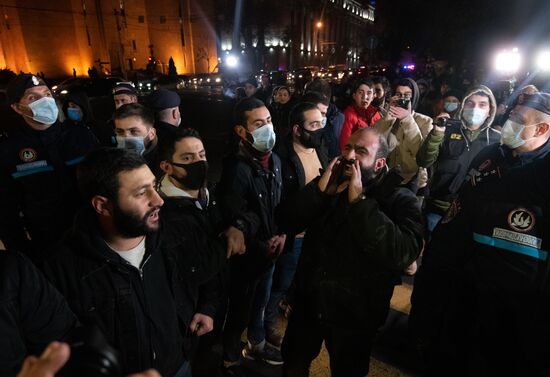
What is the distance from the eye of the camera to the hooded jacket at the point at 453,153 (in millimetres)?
3689

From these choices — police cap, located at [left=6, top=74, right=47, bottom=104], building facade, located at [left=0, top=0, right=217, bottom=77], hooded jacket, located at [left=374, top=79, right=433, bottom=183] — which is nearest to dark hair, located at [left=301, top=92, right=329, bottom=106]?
hooded jacket, located at [left=374, top=79, right=433, bottom=183]

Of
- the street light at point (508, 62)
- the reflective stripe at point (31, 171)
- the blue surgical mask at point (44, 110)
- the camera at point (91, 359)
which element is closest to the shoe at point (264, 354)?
the reflective stripe at point (31, 171)

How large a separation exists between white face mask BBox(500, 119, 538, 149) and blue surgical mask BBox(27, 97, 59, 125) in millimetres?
3721

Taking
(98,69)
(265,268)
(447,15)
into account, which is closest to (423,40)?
(447,15)

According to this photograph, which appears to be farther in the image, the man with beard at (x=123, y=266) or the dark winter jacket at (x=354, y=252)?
the dark winter jacket at (x=354, y=252)

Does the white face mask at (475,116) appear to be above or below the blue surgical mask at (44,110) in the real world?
below

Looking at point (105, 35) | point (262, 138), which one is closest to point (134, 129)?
point (262, 138)

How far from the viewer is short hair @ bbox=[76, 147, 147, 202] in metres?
1.66

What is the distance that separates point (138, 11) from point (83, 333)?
50.9 m

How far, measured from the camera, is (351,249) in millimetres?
2059

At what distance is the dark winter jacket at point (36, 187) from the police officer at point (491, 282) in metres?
2.90

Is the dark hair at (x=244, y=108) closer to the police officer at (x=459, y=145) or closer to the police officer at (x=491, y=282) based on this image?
the police officer at (x=491, y=282)

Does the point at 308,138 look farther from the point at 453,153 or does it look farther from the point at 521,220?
the point at 521,220

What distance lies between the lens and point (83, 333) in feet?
2.69
